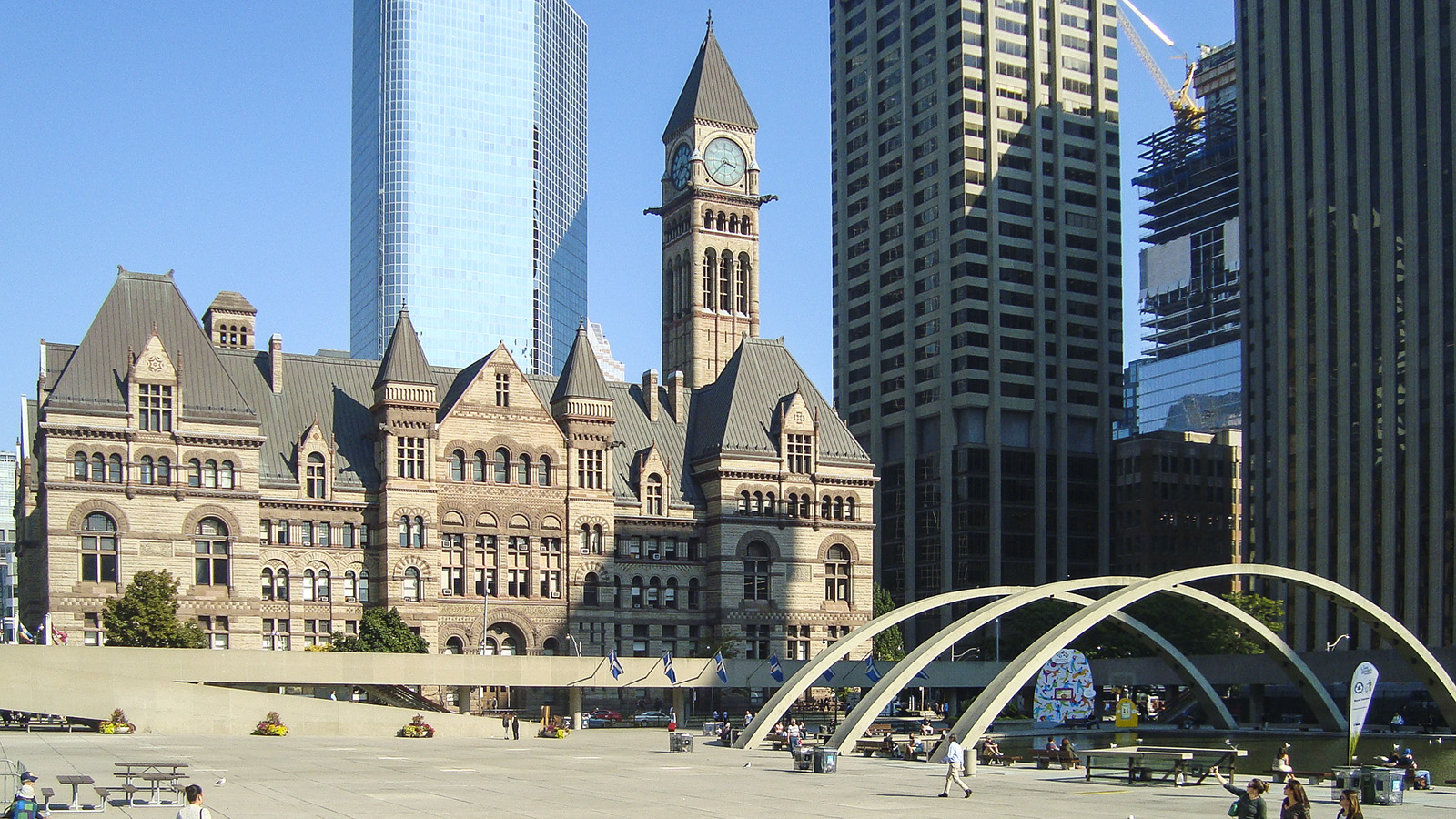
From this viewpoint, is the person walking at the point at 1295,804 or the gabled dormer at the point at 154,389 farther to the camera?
the gabled dormer at the point at 154,389

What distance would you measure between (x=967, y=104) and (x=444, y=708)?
86673mm

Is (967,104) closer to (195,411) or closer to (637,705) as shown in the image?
(637,705)

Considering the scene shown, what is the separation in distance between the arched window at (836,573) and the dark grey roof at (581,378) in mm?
18527

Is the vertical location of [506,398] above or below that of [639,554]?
above

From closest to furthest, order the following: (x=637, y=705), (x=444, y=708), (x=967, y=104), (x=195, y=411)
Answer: (x=444, y=708) → (x=195, y=411) → (x=637, y=705) → (x=967, y=104)

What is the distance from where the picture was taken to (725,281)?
128 metres

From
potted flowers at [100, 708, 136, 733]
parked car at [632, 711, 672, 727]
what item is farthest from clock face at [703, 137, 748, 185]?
potted flowers at [100, 708, 136, 733]

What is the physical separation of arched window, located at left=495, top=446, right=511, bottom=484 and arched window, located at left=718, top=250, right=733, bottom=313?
26.0 meters

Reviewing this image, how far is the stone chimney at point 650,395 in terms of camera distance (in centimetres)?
11781

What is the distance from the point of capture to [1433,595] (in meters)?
115

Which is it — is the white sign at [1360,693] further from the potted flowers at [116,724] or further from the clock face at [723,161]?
the clock face at [723,161]

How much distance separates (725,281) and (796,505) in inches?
834

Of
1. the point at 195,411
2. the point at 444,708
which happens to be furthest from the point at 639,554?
the point at 195,411

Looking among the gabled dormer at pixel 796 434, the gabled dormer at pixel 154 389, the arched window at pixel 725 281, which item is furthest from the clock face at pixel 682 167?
the gabled dormer at pixel 154 389
